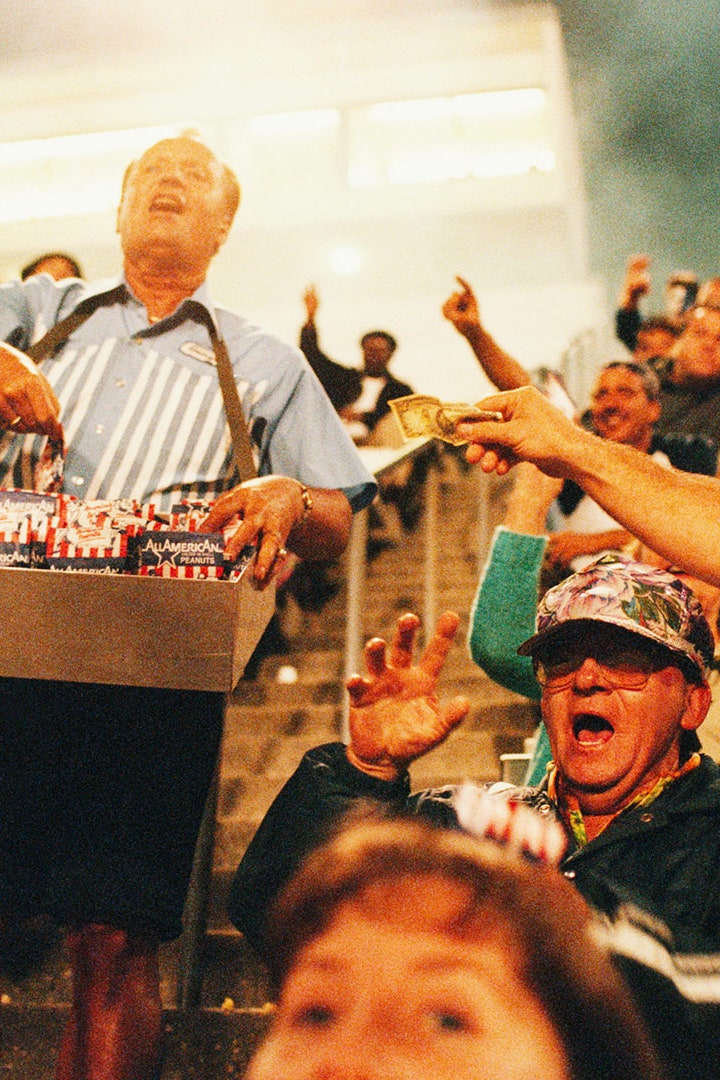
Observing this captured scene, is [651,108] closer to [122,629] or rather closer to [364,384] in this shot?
[364,384]

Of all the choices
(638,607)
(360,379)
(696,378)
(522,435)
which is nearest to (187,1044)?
(638,607)

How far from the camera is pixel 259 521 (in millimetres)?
1540

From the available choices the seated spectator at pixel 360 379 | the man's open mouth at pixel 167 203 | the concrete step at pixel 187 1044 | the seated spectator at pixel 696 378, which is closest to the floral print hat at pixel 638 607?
the seated spectator at pixel 360 379

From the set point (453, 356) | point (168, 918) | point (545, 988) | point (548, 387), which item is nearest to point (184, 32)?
point (453, 356)

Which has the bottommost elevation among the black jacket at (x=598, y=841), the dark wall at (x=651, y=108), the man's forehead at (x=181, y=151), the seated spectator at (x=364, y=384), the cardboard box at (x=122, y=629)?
the black jacket at (x=598, y=841)

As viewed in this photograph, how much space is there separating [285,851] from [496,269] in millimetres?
2020

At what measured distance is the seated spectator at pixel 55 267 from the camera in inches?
85.4

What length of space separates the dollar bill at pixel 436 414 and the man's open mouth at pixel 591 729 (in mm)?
472

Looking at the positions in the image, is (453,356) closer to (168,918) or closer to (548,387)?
(548,387)

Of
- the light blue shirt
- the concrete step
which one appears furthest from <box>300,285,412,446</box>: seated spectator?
the concrete step

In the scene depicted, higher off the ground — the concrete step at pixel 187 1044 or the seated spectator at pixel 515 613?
the seated spectator at pixel 515 613

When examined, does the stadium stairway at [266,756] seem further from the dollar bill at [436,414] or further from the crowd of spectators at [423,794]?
the dollar bill at [436,414]

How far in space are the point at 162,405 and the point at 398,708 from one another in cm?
79

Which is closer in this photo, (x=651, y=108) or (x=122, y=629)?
(x=122, y=629)
